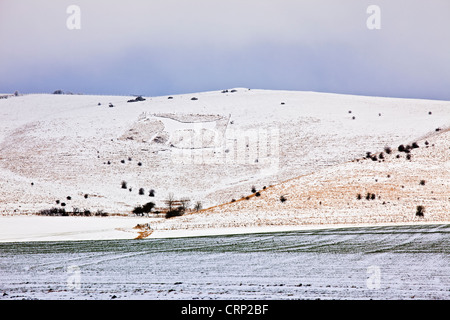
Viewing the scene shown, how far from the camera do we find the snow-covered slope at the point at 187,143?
40812 millimetres

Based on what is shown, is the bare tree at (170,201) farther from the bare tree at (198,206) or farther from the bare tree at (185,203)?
the bare tree at (198,206)

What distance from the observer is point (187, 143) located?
180 feet

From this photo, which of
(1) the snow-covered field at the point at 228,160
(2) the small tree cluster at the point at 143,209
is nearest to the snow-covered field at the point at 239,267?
(1) the snow-covered field at the point at 228,160

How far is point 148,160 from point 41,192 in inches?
505

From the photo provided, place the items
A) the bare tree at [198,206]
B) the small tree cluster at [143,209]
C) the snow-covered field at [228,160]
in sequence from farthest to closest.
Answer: the bare tree at [198,206], the small tree cluster at [143,209], the snow-covered field at [228,160]

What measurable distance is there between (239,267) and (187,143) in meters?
40.3

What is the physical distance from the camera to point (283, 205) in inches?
1177

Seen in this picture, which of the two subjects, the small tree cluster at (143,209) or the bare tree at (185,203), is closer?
the small tree cluster at (143,209)

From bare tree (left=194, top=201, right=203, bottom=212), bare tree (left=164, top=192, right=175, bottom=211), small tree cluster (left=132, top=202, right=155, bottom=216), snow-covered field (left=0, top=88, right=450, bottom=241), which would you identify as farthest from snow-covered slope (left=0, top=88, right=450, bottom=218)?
small tree cluster (left=132, top=202, right=155, bottom=216)

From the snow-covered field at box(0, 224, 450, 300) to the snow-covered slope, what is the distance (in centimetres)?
1719

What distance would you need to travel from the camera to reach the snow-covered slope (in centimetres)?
4081

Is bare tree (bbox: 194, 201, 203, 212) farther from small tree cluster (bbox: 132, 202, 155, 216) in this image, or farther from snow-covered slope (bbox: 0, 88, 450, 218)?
small tree cluster (bbox: 132, 202, 155, 216)

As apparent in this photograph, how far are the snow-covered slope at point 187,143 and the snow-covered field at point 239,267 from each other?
56.4ft

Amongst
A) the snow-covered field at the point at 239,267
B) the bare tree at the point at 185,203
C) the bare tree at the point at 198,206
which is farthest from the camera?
the bare tree at the point at 185,203
